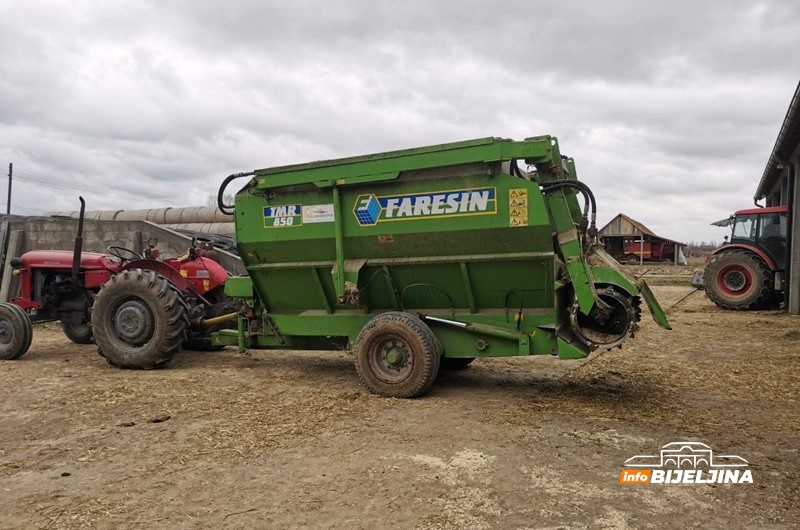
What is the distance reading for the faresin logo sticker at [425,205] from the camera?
568 centimetres

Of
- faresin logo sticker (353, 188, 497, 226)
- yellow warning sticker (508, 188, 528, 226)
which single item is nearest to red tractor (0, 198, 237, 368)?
faresin logo sticker (353, 188, 497, 226)

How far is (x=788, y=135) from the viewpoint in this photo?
1318cm

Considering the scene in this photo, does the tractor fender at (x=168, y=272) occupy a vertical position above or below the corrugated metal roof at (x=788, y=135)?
below

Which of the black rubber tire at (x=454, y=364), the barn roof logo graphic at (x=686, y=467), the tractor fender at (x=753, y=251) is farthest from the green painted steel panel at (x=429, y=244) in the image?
the tractor fender at (x=753, y=251)

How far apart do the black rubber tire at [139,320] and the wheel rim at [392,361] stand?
2.83 meters

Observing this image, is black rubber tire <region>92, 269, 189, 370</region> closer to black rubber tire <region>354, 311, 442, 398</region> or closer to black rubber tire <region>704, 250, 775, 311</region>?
black rubber tire <region>354, 311, 442, 398</region>

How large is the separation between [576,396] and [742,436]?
163cm

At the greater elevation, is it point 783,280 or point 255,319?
point 783,280

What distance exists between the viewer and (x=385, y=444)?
14.3 ft

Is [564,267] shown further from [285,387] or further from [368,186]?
[285,387]

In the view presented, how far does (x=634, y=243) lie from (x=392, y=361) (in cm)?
4091

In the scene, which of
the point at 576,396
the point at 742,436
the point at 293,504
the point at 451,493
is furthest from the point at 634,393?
the point at 293,504

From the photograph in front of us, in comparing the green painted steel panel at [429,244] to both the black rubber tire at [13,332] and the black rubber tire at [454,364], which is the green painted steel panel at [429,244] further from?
the black rubber tire at [13,332]

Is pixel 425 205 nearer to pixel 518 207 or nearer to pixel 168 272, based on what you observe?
pixel 518 207
